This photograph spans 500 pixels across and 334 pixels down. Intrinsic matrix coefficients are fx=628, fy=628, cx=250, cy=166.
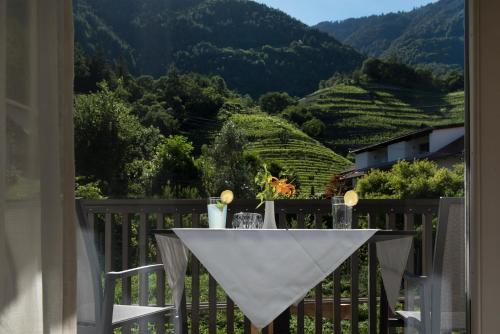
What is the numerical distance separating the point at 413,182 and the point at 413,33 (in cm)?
65

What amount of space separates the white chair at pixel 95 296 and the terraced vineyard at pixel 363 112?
1153 millimetres

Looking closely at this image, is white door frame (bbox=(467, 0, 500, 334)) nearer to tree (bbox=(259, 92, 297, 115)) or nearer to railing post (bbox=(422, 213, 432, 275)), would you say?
railing post (bbox=(422, 213, 432, 275))

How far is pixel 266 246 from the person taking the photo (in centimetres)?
265

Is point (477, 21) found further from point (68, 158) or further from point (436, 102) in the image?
point (68, 158)

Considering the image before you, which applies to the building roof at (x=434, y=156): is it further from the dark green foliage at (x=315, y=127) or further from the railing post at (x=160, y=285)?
the railing post at (x=160, y=285)

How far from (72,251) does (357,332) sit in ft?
6.31

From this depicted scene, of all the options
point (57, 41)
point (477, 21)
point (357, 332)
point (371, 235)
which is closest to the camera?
point (57, 41)

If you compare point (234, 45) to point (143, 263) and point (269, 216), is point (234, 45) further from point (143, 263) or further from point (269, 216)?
point (143, 263)

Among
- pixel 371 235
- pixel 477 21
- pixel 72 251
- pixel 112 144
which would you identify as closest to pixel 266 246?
pixel 371 235

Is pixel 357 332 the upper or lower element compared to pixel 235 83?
lower

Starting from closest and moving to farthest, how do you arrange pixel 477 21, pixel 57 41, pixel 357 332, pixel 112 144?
1. pixel 57 41
2. pixel 477 21
3. pixel 112 144
4. pixel 357 332

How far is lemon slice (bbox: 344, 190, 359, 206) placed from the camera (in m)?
3.15

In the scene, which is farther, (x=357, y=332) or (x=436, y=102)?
(x=357, y=332)

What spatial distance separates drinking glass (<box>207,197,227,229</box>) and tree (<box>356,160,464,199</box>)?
69 cm
